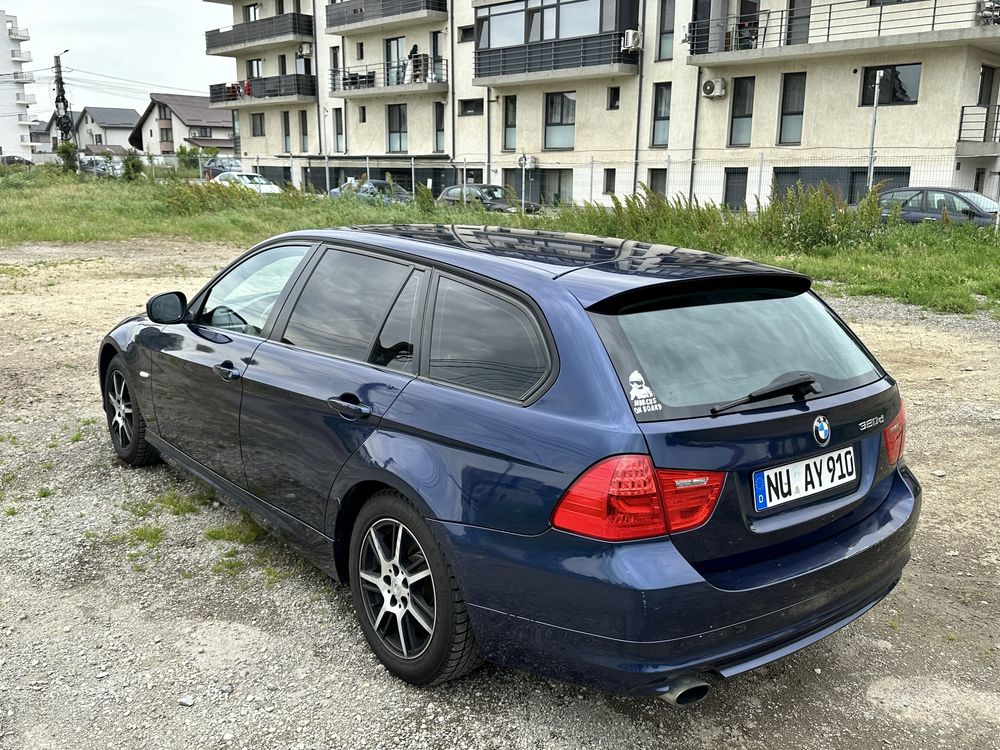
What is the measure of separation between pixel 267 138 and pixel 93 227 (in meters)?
31.5

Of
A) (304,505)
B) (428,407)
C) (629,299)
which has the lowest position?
(304,505)

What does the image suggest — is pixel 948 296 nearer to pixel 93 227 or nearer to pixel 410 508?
pixel 410 508

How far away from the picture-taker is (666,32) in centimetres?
3116

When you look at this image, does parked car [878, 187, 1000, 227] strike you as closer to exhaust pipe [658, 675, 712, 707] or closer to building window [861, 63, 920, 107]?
building window [861, 63, 920, 107]

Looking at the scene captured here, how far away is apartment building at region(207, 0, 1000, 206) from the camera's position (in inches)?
984

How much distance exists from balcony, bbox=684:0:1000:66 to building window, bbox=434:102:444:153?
13809 millimetres

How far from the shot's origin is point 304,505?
3.57 meters

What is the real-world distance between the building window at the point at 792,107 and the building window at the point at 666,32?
461 centimetres

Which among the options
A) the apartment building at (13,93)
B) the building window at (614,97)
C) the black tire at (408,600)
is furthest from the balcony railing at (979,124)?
the apartment building at (13,93)

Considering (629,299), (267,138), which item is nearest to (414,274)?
(629,299)

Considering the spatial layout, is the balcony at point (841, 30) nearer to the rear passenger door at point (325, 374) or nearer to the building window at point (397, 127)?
the building window at point (397, 127)

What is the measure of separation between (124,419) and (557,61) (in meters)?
31.0

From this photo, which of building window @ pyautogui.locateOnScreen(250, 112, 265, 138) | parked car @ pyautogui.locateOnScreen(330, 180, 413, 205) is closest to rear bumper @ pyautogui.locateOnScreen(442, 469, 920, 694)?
parked car @ pyautogui.locateOnScreen(330, 180, 413, 205)

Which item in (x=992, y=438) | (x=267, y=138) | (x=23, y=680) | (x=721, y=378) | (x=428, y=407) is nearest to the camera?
(x=721, y=378)
